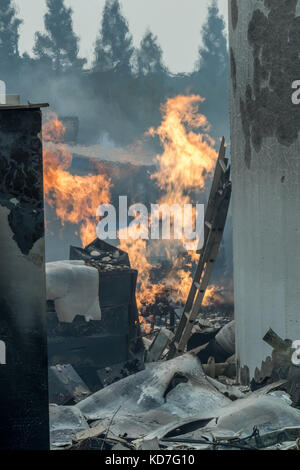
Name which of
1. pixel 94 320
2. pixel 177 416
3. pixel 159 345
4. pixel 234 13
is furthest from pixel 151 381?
pixel 234 13

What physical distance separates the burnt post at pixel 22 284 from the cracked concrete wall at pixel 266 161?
382cm

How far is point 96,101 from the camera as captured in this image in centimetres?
3862

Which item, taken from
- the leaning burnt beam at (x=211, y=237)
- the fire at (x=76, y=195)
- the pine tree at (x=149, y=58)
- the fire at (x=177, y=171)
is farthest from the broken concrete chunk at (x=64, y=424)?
the pine tree at (x=149, y=58)

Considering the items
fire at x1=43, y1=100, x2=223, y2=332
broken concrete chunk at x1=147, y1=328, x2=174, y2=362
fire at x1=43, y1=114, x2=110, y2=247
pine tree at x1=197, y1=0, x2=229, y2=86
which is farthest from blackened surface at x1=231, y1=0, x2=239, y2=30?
pine tree at x1=197, y1=0, x2=229, y2=86

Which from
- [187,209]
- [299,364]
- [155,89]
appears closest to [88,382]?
[299,364]

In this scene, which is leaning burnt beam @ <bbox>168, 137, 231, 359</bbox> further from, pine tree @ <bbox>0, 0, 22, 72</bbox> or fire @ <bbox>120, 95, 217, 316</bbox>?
pine tree @ <bbox>0, 0, 22, 72</bbox>

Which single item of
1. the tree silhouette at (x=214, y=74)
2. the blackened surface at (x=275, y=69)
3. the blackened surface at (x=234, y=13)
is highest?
the tree silhouette at (x=214, y=74)

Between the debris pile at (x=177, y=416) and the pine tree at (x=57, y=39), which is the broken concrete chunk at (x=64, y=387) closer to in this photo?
the debris pile at (x=177, y=416)

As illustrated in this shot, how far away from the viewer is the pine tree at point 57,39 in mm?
41344

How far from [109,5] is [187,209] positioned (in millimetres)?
14633

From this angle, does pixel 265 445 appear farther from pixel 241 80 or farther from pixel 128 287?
pixel 128 287

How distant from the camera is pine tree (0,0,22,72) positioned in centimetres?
4181

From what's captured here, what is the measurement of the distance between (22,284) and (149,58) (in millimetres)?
34330

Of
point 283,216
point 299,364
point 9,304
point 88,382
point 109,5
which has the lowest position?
point 88,382
